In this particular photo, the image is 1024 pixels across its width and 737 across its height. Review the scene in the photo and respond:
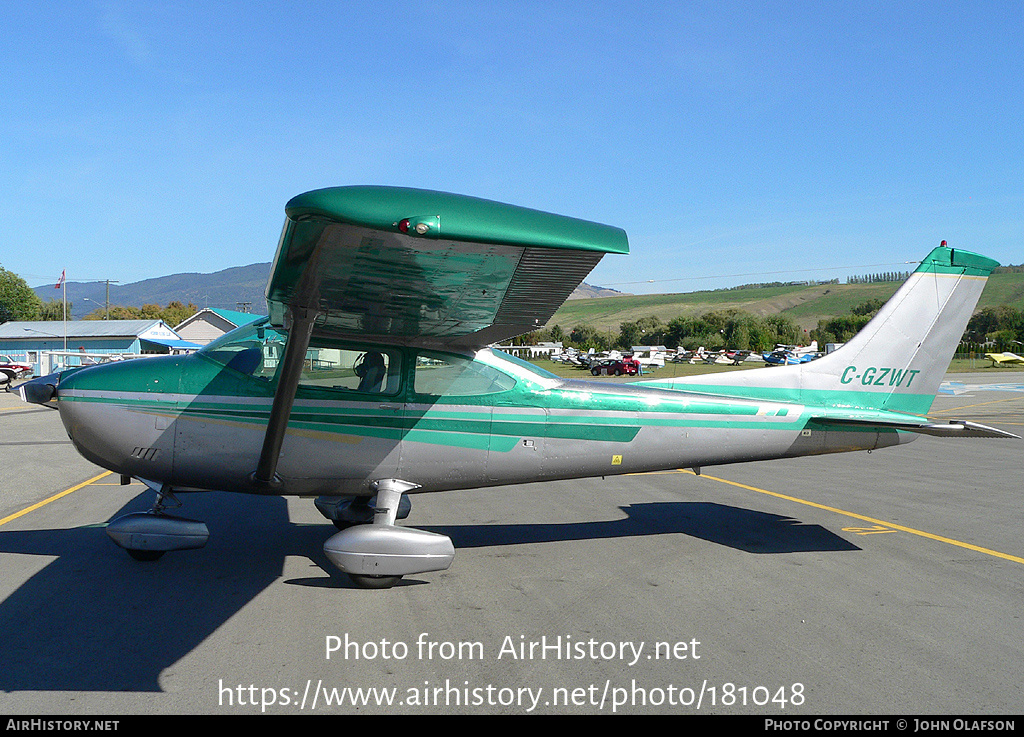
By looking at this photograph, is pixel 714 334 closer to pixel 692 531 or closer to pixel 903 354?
pixel 903 354

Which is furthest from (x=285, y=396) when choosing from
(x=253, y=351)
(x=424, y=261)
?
(x=424, y=261)

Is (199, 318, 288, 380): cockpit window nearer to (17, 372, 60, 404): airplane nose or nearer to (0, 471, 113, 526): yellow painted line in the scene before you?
(17, 372, 60, 404): airplane nose

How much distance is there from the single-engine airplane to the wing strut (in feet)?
0.05

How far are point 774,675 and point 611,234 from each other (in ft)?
8.26

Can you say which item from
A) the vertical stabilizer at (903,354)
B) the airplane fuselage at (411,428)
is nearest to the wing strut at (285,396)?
the airplane fuselage at (411,428)

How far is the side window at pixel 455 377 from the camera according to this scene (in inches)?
230

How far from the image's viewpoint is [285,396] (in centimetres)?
509

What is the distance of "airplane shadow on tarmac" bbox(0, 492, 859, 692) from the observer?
387 centimetres

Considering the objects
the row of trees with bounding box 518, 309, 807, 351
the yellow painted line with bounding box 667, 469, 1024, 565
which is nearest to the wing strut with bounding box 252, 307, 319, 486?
the yellow painted line with bounding box 667, 469, 1024, 565

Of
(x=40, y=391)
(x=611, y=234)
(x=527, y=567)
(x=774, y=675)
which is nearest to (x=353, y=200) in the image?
(x=611, y=234)

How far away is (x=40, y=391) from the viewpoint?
18.0 ft

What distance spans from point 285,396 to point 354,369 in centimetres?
77

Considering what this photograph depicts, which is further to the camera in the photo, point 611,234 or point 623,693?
point 623,693
